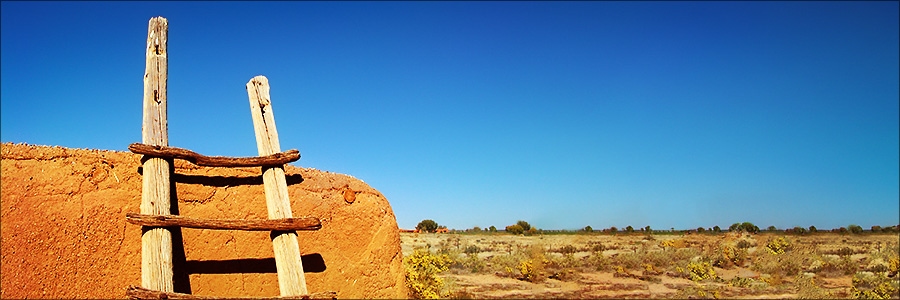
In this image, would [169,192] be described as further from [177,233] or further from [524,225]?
[524,225]

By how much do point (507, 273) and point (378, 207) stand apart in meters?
15.6

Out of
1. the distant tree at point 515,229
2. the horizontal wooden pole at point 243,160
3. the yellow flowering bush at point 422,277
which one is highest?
the horizontal wooden pole at point 243,160

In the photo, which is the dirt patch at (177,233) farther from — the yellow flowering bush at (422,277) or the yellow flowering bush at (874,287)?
the yellow flowering bush at (874,287)

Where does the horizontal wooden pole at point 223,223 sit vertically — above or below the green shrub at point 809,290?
above

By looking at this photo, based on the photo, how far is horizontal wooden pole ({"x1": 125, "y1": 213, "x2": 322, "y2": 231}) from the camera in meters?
3.78

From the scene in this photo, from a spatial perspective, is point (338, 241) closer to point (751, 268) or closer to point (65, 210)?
point (65, 210)

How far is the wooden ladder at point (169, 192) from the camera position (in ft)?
12.3

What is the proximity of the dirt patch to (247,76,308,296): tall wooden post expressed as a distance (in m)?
0.34

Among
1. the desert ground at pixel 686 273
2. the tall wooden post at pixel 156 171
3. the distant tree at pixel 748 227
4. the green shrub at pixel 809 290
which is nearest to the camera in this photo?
the tall wooden post at pixel 156 171

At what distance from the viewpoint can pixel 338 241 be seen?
493 centimetres

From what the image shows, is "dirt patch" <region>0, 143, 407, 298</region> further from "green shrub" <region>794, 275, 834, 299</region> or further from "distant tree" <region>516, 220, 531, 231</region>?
"distant tree" <region>516, 220, 531, 231</region>

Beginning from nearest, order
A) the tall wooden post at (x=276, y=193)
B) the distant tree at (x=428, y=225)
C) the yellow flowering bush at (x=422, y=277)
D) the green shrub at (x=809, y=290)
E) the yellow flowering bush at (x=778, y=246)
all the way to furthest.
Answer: the tall wooden post at (x=276, y=193) < the yellow flowering bush at (x=422, y=277) < the green shrub at (x=809, y=290) < the yellow flowering bush at (x=778, y=246) < the distant tree at (x=428, y=225)

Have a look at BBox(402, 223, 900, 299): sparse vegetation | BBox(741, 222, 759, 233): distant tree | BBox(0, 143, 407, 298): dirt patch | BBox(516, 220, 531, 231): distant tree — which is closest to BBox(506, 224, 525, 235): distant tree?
BBox(516, 220, 531, 231): distant tree

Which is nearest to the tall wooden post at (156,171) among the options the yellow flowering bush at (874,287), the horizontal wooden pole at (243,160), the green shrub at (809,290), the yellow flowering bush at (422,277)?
the horizontal wooden pole at (243,160)
